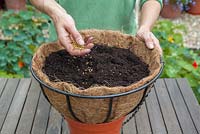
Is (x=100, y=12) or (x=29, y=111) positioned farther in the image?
(x=29, y=111)

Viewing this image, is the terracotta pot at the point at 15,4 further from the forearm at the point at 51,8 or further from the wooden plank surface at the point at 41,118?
the forearm at the point at 51,8

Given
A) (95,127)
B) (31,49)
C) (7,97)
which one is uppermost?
(95,127)

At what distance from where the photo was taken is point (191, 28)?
3613 millimetres

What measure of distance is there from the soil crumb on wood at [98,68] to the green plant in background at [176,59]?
1.20 metres

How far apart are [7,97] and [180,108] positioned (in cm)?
80

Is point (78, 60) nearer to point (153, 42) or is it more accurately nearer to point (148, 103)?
point (153, 42)

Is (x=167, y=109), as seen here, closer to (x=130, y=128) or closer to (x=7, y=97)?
(x=130, y=128)

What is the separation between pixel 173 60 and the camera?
2357 mm

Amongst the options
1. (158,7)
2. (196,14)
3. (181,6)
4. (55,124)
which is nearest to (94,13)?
(158,7)

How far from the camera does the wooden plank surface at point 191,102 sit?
1.56 meters

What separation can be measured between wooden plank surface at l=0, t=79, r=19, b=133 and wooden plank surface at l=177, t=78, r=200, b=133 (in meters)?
0.81

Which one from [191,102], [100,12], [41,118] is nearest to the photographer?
[100,12]

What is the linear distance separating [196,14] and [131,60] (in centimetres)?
291

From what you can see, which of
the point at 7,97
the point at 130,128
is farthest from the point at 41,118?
the point at 130,128
